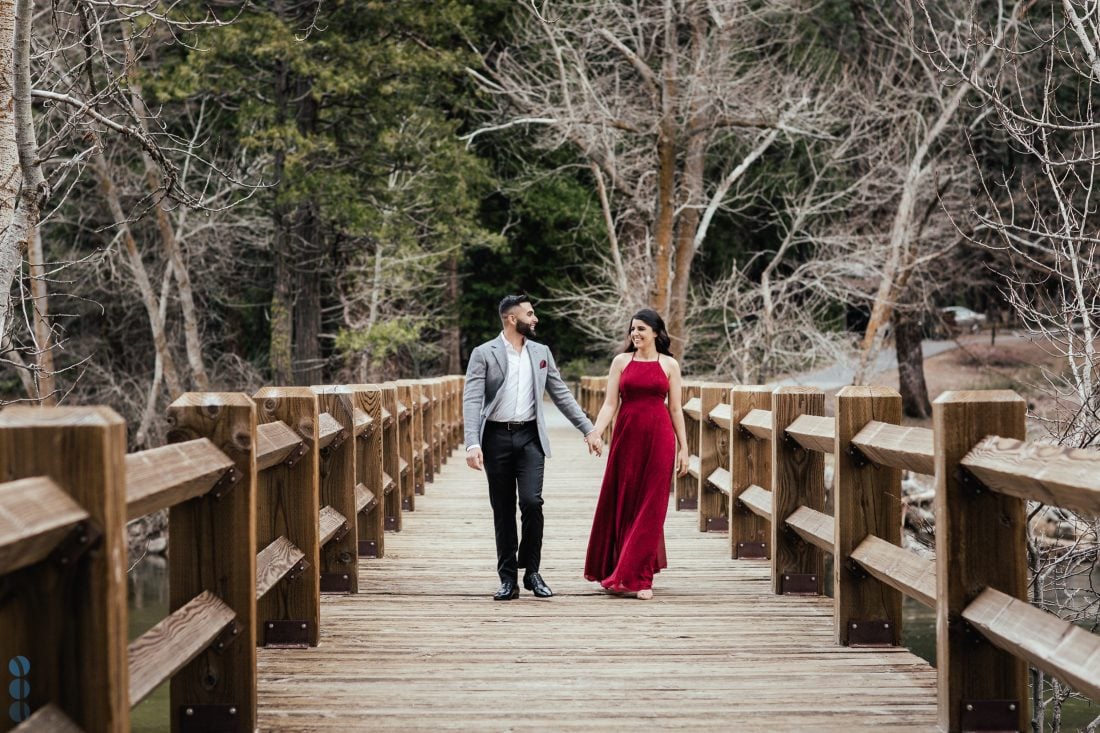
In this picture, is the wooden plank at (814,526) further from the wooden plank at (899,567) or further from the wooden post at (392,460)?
the wooden post at (392,460)

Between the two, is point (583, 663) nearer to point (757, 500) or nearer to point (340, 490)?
point (340, 490)

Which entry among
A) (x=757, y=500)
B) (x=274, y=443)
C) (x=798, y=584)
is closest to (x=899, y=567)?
(x=798, y=584)

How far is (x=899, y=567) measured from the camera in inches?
202

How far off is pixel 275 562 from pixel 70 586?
7.88ft

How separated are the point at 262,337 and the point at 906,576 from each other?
33.2m

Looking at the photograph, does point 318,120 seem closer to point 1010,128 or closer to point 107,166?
point 107,166

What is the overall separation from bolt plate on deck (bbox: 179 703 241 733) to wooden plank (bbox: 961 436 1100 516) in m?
2.80

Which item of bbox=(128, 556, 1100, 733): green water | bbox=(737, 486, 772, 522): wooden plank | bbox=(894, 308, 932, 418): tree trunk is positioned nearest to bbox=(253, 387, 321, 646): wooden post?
bbox=(737, 486, 772, 522): wooden plank

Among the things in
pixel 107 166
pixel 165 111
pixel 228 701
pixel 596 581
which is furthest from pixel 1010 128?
pixel 165 111

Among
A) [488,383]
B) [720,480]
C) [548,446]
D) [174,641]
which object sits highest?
[488,383]

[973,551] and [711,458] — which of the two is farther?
[711,458]

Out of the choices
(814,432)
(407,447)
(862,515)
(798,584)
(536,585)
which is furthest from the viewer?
(407,447)

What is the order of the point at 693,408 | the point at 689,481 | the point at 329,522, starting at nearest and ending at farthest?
1. the point at 329,522
2. the point at 693,408
3. the point at 689,481

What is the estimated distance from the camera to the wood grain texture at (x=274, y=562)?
5008 mm
